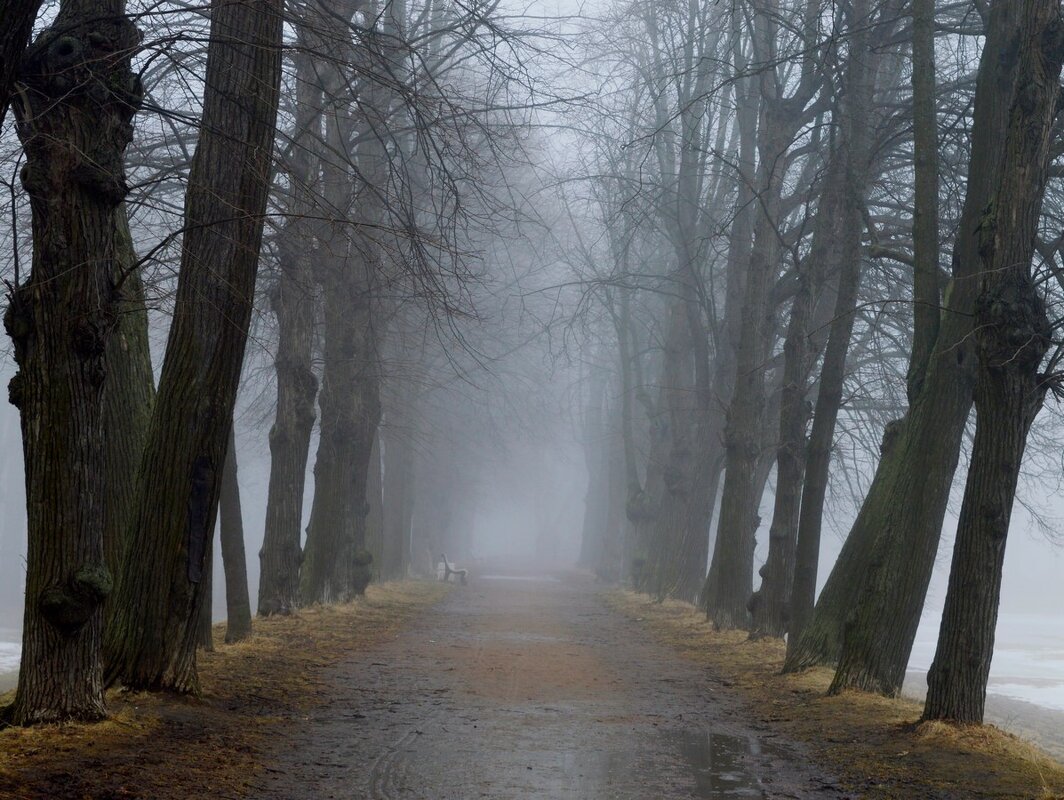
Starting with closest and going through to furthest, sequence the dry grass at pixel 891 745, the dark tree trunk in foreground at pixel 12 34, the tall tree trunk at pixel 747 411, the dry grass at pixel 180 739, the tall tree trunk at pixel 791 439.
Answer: the dark tree trunk in foreground at pixel 12 34
the dry grass at pixel 180 739
the dry grass at pixel 891 745
the tall tree trunk at pixel 791 439
the tall tree trunk at pixel 747 411

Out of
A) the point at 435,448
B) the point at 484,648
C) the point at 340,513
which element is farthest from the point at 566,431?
the point at 484,648

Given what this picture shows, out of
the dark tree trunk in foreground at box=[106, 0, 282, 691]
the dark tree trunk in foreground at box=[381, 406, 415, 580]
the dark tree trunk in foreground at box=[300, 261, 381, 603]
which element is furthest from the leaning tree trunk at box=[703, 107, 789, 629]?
the dark tree trunk in foreground at box=[381, 406, 415, 580]

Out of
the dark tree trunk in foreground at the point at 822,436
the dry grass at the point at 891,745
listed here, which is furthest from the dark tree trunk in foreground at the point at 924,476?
the dark tree trunk in foreground at the point at 822,436

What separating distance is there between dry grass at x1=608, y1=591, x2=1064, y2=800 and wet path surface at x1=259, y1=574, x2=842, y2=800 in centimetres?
30

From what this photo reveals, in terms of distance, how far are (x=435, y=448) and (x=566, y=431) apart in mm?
21213

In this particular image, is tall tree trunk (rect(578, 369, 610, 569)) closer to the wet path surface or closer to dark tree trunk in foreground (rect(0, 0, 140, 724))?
the wet path surface

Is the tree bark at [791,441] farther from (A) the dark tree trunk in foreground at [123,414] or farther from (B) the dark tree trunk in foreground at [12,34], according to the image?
(B) the dark tree trunk in foreground at [12,34]

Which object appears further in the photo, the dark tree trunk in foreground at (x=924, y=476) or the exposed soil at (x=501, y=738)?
the dark tree trunk in foreground at (x=924, y=476)

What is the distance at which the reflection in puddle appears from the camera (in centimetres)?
702

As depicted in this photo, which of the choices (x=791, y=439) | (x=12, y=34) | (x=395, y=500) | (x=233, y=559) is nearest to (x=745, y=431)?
(x=791, y=439)

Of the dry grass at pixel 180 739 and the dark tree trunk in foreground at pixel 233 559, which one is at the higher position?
the dark tree trunk in foreground at pixel 233 559

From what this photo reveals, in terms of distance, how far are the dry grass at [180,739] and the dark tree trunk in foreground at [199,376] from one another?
0.52m

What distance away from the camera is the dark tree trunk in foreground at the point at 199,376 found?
8742 millimetres

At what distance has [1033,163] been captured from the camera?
8.46m
